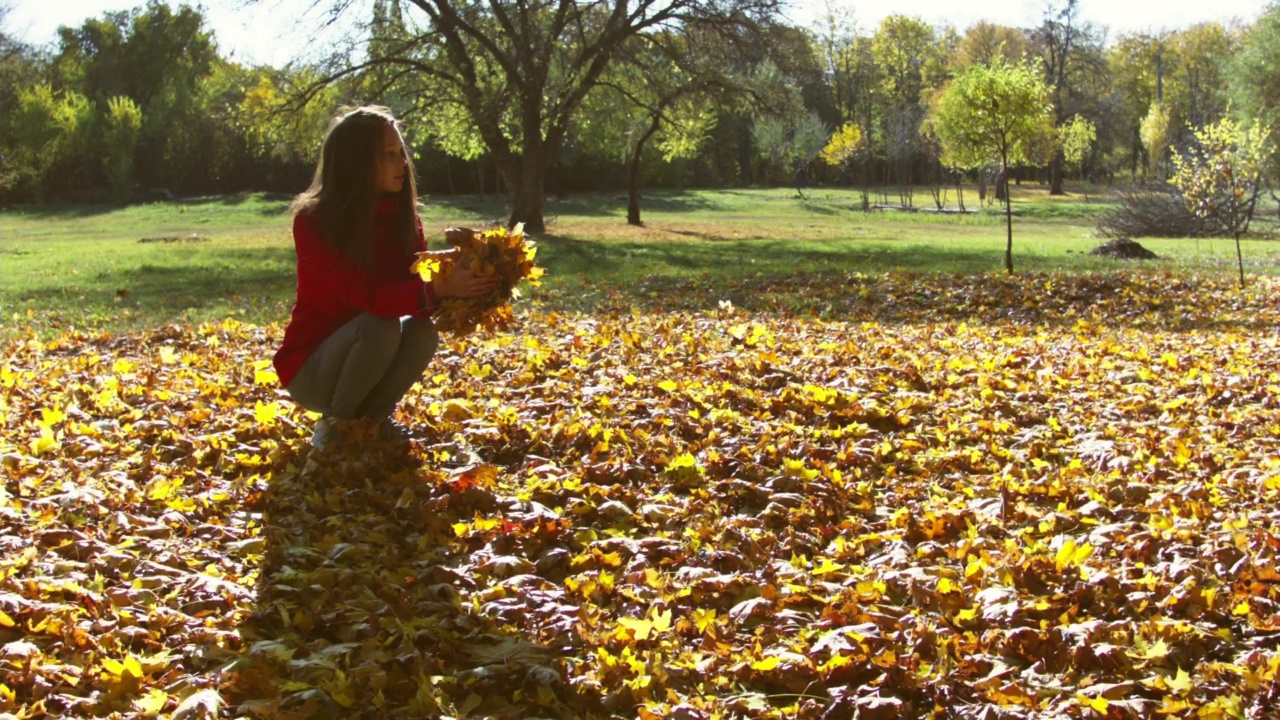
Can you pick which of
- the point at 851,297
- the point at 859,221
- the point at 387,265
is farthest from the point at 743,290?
the point at 859,221

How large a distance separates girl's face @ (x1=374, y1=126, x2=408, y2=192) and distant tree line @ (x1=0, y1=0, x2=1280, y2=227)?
1485 cm

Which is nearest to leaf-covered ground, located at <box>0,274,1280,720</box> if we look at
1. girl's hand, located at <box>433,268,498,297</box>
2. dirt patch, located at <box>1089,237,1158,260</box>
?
girl's hand, located at <box>433,268,498,297</box>

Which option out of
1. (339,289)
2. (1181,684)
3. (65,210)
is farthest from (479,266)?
(65,210)

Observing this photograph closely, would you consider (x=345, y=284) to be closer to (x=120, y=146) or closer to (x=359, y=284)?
(x=359, y=284)

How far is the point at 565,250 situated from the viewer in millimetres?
21688

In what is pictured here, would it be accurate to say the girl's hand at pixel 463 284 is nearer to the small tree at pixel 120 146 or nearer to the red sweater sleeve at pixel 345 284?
the red sweater sleeve at pixel 345 284

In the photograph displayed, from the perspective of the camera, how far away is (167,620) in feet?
11.0

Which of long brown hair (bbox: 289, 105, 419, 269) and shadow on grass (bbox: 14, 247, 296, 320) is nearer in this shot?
long brown hair (bbox: 289, 105, 419, 269)

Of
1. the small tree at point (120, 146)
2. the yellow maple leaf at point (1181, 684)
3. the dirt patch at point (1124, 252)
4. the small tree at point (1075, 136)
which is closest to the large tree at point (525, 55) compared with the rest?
the dirt patch at point (1124, 252)

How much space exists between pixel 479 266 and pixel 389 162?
60 centimetres

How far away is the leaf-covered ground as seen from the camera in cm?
302

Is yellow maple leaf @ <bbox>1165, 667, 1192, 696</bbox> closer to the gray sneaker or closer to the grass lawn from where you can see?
the grass lawn

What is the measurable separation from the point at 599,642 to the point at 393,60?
2140 centimetres

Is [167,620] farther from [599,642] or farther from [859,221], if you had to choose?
[859,221]
